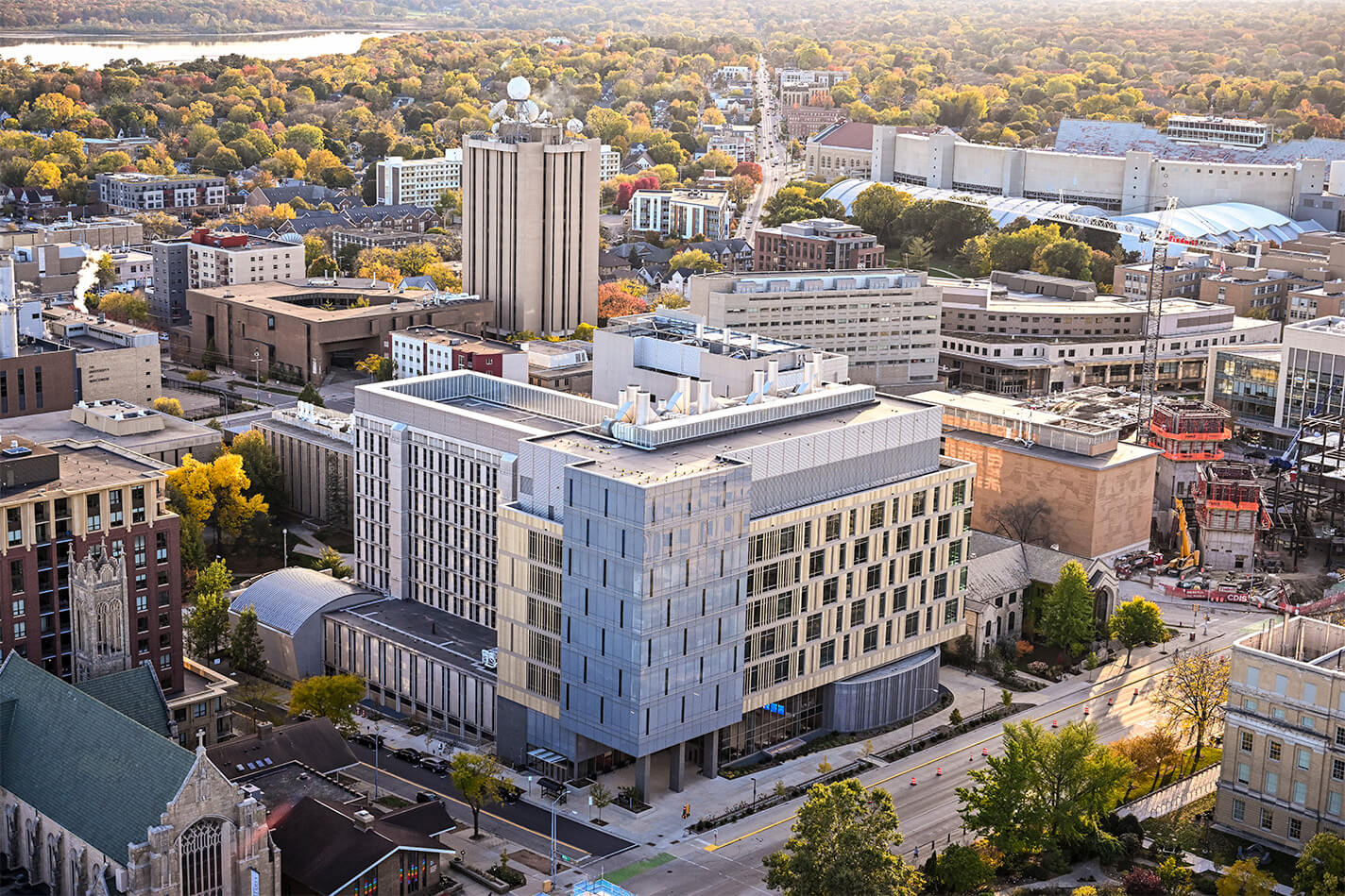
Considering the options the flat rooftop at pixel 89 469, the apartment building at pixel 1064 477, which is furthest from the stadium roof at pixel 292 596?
the apartment building at pixel 1064 477

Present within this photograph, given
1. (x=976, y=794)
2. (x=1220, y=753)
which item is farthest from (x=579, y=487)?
(x=1220, y=753)

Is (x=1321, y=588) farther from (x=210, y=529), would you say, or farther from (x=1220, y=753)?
(x=210, y=529)

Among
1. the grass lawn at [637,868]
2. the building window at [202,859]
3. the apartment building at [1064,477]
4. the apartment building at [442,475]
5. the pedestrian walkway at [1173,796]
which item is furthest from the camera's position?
the apartment building at [1064,477]

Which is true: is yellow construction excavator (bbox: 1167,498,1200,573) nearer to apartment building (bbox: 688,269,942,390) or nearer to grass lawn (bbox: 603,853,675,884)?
apartment building (bbox: 688,269,942,390)

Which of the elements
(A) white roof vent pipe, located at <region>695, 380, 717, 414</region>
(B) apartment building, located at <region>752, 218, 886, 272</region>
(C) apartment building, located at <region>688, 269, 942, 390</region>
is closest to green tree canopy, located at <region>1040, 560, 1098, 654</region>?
(A) white roof vent pipe, located at <region>695, 380, 717, 414</region>

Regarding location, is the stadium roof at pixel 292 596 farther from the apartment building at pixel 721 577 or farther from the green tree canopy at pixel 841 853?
the green tree canopy at pixel 841 853

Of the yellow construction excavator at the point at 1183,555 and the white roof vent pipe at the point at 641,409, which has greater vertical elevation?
the white roof vent pipe at the point at 641,409
